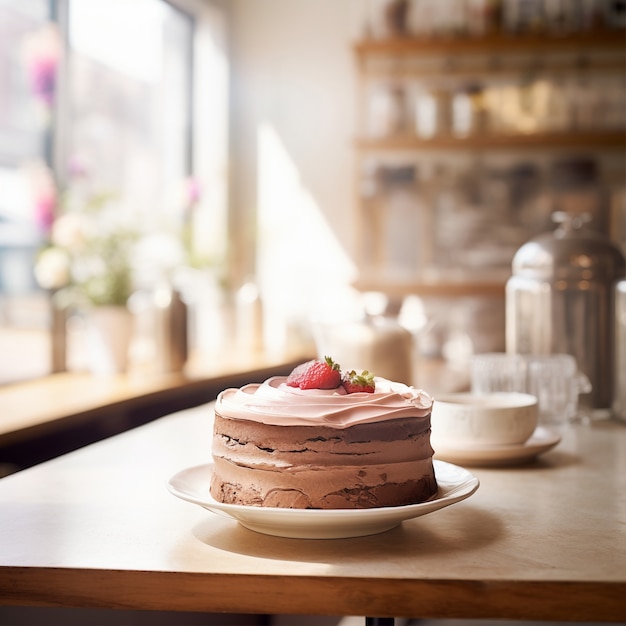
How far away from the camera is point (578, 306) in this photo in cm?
165

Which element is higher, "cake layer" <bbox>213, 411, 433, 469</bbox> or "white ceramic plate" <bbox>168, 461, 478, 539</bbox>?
"cake layer" <bbox>213, 411, 433, 469</bbox>

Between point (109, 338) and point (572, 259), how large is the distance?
1.56 metres

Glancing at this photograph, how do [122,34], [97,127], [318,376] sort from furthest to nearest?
[122,34]
[97,127]
[318,376]

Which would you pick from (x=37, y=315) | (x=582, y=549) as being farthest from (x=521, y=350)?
(x=37, y=315)

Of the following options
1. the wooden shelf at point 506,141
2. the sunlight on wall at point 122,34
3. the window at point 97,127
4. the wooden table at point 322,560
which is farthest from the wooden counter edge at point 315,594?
the wooden shelf at point 506,141

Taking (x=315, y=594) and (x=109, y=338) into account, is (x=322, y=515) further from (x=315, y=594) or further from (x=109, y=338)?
(x=109, y=338)

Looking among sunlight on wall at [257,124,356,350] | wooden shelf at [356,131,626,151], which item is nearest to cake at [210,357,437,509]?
wooden shelf at [356,131,626,151]

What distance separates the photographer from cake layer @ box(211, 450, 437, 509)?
81 cm

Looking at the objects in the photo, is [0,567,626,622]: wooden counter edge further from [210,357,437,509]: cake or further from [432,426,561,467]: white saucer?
[432,426,561,467]: white saucer

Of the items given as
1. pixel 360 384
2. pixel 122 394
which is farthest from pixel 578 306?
pixel 122 394

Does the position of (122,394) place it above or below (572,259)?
below

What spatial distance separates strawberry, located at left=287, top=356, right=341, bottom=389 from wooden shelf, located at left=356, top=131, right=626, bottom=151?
3071mm

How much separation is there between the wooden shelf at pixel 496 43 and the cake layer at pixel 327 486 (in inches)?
130

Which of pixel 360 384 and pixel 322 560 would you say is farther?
pixel 360 384
